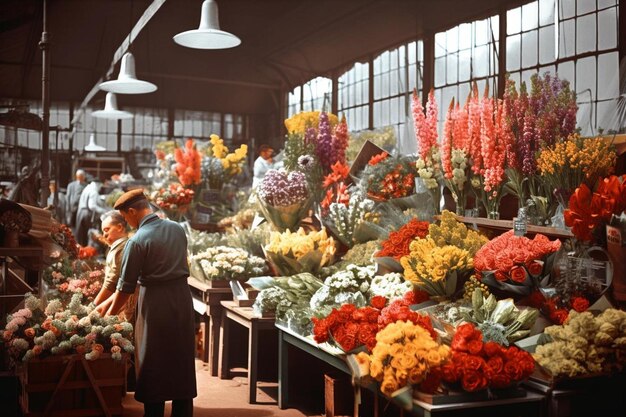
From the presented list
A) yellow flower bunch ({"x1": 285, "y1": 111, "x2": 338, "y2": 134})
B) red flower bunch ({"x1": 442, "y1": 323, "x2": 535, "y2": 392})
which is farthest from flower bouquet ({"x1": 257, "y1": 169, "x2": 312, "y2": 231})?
red flower bunch ({"x1": 442, "y1": 323, "x2": 535, "y2": 392})

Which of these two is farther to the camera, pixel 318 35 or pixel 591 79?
pixel 318 35

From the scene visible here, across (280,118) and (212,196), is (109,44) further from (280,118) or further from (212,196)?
(212,196)

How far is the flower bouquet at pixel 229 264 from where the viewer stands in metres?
5.04

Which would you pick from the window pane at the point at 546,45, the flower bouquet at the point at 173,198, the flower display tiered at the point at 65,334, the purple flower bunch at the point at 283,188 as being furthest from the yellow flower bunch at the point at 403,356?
Result: the window pane at the point at 546,45

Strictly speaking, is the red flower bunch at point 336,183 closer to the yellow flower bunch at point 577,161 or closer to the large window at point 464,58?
the yellow flower bunch at point 577,161

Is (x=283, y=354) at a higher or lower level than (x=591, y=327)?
lower

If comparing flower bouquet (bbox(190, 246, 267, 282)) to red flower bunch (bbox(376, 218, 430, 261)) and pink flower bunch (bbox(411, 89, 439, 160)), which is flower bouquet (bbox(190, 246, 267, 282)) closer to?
red flower bunch (bbox(376, 218, 430, 261))

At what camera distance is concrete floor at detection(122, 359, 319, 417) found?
422 cm

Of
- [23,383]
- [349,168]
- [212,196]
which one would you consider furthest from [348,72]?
[23,383]

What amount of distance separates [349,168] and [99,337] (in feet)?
7.42

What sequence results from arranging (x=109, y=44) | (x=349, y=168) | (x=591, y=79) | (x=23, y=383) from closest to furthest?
→ (x=23, y=383) → (x=349, y=168) → (x=591, y=79) → (x=109, y=44)

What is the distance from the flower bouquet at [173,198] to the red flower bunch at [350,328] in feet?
10.4

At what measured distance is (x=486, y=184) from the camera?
12.4 feet

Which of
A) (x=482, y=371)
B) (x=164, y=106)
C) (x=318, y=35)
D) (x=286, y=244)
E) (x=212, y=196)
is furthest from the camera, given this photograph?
→ (x=164, y=106)
